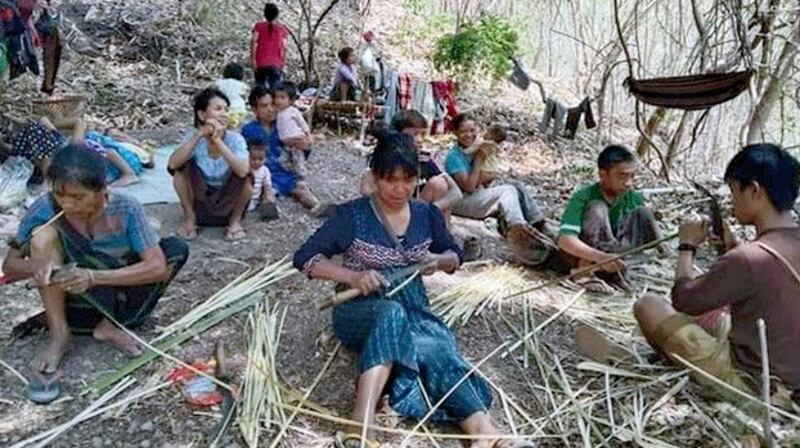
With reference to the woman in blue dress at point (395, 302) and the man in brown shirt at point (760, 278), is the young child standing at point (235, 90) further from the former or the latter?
the man in brown shirt at point (760, 278)

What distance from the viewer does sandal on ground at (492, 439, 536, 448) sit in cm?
222

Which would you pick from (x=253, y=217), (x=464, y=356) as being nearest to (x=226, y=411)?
(x=464, y=356)

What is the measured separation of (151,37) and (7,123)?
4.23 m

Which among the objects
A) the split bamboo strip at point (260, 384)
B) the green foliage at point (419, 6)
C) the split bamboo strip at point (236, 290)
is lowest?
the split bamboo strip at point (260, 384)

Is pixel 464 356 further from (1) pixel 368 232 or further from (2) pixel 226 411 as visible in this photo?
(2) pixel 226 411

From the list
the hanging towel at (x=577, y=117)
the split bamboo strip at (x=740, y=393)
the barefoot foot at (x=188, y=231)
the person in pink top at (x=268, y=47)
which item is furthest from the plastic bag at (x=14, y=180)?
the hanging towel at (x=577, y=117)

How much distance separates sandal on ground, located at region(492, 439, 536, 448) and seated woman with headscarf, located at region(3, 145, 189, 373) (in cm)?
127

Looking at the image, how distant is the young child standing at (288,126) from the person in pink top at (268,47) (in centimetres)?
272

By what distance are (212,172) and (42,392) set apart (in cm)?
176

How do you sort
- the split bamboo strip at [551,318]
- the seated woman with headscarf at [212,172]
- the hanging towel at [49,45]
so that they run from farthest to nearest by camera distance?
1. the hanging towel at [49,45]
2. the seated woman with headscarf at [212,172]
3. the split bamboo strip at [551,318]

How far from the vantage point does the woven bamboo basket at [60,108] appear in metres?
5.13

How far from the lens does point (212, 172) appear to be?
4031 millimetres

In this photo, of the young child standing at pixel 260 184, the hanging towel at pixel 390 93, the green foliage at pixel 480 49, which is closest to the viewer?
the young child standing at pixel 260 184

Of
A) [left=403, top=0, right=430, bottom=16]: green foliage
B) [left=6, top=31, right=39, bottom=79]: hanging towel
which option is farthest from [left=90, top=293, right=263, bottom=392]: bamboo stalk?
[left=403, top=0, right=430, bottom=16]: green foliage
